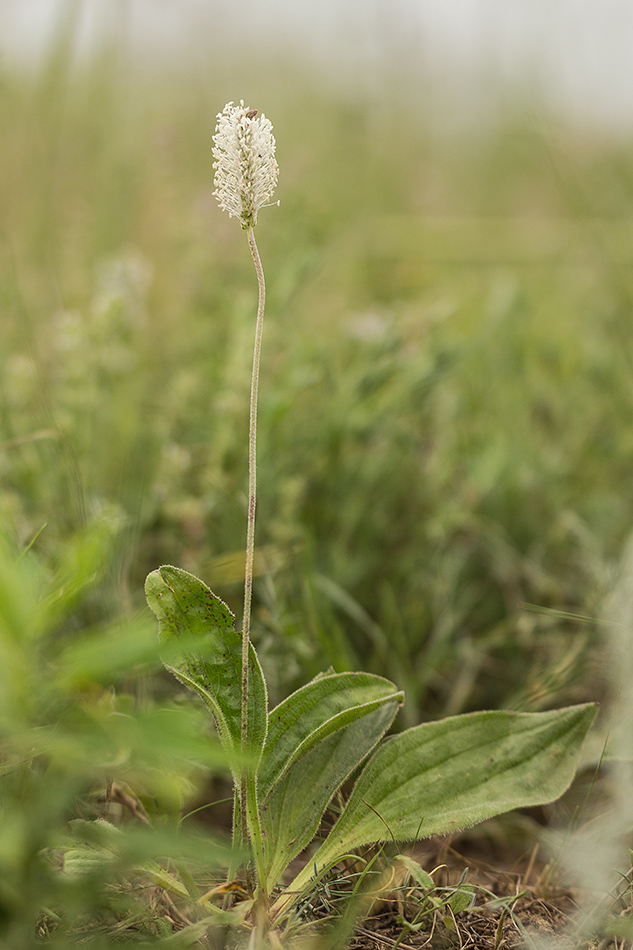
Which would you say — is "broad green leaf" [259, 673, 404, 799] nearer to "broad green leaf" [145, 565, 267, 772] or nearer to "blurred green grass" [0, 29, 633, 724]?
"broad green leaf" [145, 565, 267, 772]

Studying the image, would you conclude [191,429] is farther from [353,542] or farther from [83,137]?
[83,137]

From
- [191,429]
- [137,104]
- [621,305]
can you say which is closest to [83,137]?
[137,104]

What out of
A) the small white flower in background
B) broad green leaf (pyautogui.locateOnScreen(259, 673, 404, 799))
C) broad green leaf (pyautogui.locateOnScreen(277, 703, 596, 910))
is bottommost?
broad green leaf (pyautogui.locateOnScreen(277, 703, 596, 910))

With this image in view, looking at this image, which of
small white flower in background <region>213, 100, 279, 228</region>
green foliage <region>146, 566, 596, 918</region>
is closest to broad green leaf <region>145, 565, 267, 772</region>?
green foliage <region>146, 566, 596, 918</region>

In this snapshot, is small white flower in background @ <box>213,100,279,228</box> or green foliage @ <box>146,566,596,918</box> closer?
small white flower in background @ <box>213,100,279,228</box>

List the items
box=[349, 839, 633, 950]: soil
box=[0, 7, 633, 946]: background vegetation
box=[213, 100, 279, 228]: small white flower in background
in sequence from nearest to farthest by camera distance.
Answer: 1. box=[213, 100, 279, 228]: small white flower in background
2. box=[349, 839, 633, 950]: soil
3. box=[0, 7, 633, 946]: background vegetation

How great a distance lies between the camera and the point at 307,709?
2.57ft

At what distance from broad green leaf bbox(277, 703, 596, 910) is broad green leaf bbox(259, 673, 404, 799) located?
0.09 metres

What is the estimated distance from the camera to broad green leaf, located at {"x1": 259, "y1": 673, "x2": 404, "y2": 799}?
0.77 meters

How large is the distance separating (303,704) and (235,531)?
2.04 ft

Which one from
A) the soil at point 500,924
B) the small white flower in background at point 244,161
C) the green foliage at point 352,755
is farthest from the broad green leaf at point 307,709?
the small white flower in background at point 244,161

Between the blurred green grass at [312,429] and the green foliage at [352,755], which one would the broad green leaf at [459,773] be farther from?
the blurred green grass at [312,429]

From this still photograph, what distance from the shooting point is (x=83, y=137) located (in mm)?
2922

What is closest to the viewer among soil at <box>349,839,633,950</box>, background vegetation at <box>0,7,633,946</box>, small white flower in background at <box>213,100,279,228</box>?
small white flower in background at <box>213,100,279,228</box>
